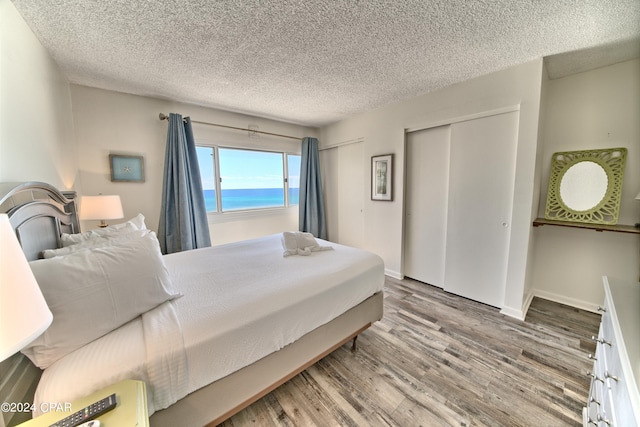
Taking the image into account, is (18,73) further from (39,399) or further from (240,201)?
(240,201)

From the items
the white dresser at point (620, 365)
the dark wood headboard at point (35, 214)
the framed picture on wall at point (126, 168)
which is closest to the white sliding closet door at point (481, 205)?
the white dresser at point (620, 365)

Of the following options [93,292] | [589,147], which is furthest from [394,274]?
[93,292]

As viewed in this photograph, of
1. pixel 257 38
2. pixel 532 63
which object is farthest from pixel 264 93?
pixel 532 63

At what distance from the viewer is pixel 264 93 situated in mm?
2689

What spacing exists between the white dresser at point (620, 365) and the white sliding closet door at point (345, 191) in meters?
2.72

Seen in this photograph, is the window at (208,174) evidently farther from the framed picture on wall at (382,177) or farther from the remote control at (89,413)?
the remote control at (89,413)

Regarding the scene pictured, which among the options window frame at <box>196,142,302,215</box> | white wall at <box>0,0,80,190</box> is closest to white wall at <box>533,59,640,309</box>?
window frame at <box>196,142,302,215</box>

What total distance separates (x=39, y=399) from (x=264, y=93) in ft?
9.23

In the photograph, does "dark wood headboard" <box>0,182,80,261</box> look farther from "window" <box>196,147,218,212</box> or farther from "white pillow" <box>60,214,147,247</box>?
"window" <box>196,147,218,212</box>

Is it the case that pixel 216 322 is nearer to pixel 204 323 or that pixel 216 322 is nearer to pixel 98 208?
pixel 204 323

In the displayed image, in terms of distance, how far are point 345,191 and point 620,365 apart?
3.45 metres

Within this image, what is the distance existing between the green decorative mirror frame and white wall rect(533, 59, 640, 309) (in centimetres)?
9

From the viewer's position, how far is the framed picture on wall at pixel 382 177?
323cm

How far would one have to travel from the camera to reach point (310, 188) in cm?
414
